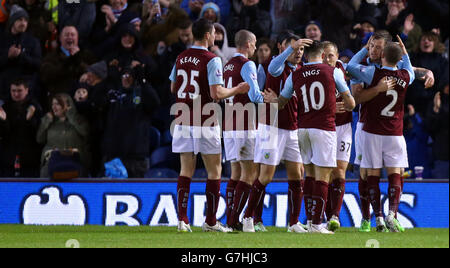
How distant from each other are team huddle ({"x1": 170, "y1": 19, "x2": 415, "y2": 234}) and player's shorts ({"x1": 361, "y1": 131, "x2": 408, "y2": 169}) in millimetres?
12

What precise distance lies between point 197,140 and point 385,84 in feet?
7.75

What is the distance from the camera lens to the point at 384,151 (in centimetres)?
1098

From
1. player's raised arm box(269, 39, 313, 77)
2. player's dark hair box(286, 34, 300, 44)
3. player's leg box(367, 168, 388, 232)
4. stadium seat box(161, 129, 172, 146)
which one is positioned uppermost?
player's dark hair box(286, 34, 300, 44)

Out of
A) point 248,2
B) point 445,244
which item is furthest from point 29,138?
point 445,244

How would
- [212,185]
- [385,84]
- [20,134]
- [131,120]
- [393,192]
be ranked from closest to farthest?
[212,185], [385,84], [393,192], [131,120], [20,134]

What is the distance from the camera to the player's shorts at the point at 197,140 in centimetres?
1039

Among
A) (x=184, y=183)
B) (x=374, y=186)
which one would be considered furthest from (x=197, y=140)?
(x=374, y=186)

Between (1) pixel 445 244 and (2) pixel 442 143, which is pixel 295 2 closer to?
(2) pixel 442 143

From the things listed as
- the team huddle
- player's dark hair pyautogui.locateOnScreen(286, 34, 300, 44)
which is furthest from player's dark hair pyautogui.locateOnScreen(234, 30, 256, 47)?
player's dark hair pyautogui.locateOnScreen(286, 34, 300, 44)

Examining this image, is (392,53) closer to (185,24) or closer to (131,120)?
(131,120)

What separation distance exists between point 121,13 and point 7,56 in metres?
2.10

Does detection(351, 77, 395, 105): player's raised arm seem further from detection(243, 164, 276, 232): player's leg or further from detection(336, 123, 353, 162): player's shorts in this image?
detection(243, 164, 276, 232): player's leg

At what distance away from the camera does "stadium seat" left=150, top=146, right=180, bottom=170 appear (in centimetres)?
1452

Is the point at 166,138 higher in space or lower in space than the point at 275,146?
lower
